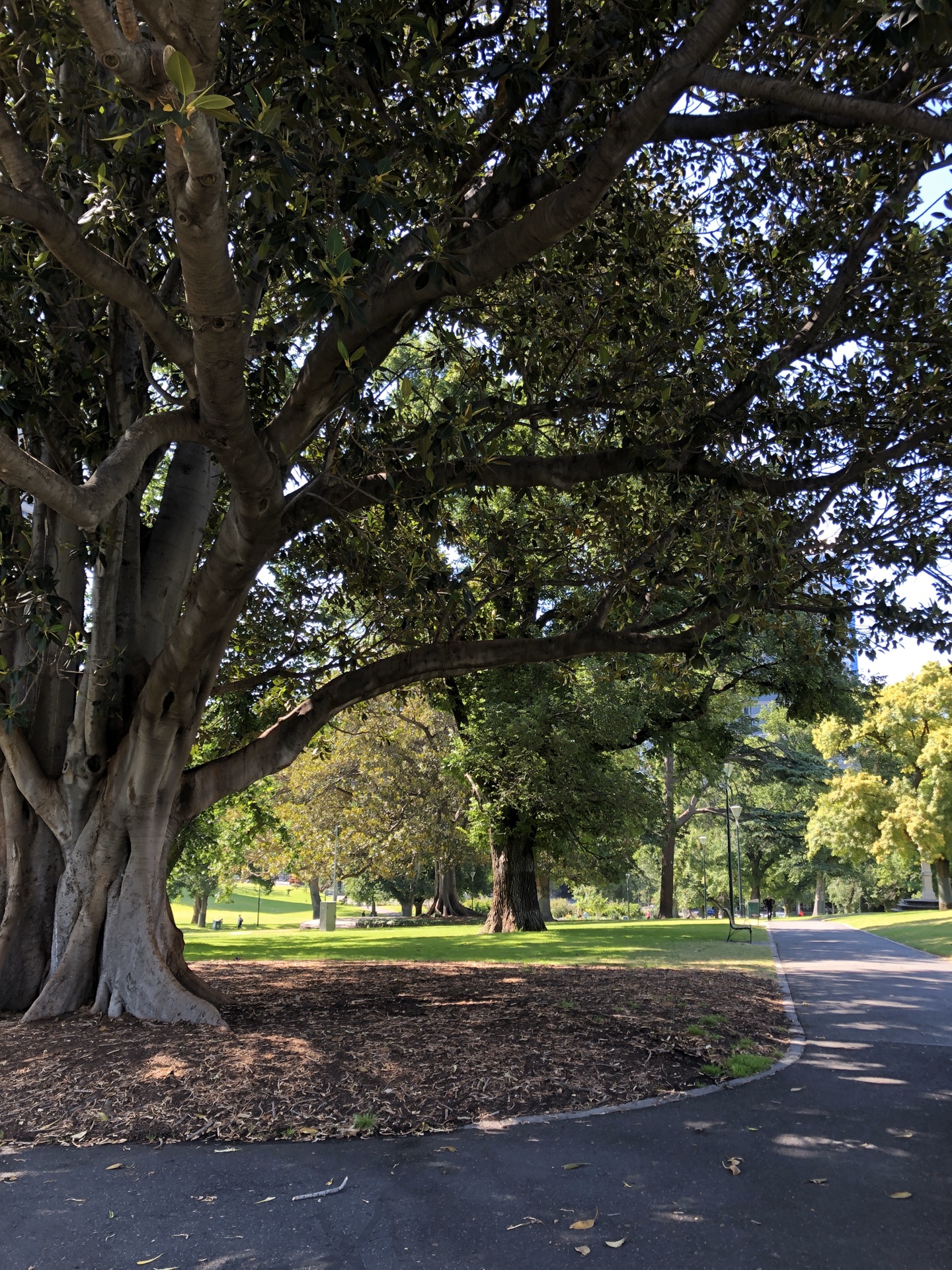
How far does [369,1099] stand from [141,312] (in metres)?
5.00

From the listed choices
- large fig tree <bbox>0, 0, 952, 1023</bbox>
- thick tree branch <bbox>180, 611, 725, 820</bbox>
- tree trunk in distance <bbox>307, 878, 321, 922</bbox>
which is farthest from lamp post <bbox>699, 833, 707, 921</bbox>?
large fig tree <bbox>0, 0, 952, 1023</bbox>

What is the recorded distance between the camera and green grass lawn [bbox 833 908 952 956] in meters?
21.0

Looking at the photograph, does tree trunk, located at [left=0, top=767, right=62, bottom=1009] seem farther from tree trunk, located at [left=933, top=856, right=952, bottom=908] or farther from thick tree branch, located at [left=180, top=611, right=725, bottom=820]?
tree trunk, located at [left=933, top=856, right=952, bottom=908]

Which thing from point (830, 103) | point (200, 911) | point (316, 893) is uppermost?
point (830, 103)

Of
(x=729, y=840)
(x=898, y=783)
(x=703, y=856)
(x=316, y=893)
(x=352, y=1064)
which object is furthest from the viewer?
(x=703, y=856)

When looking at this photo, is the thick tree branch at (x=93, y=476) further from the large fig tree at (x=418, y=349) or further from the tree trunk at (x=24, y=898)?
the tree trunk at (x=24, y=898)

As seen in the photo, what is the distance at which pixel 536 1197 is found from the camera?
412 cm

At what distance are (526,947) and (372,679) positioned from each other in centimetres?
1099

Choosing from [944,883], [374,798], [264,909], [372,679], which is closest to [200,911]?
[374,798]

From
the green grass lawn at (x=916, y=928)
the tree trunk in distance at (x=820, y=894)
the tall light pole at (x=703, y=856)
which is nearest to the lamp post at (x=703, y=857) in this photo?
the tall light pole at (x=703, y=856)

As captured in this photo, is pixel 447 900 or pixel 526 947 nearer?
pixel 526 947

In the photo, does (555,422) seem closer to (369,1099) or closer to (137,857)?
(137,857)

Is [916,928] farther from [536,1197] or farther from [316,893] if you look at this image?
[316,893]

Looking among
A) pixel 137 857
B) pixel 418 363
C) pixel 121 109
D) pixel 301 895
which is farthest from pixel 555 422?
pixel 301 895
